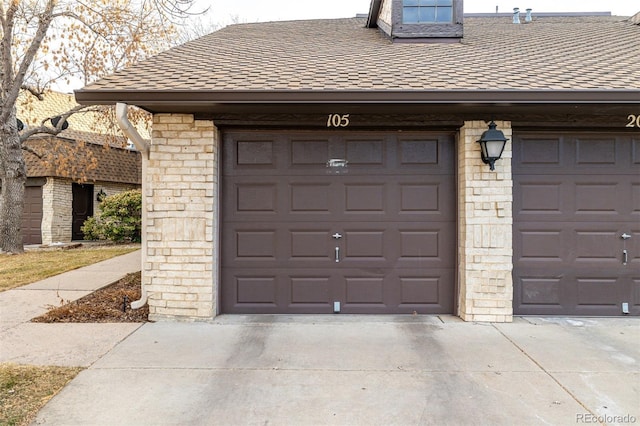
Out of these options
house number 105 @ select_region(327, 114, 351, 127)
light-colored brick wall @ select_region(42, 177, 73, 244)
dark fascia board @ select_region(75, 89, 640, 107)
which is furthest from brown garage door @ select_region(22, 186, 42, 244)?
house number 105 @ select_region(327, 114, 351, 127)

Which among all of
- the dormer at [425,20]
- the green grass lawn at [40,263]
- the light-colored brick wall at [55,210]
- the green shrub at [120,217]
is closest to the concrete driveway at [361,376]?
the green grass lawn at [40,263]

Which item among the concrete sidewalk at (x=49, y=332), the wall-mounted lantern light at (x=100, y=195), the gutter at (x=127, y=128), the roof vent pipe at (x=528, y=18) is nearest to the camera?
the concrete sidewalk at (x=49, y=332)

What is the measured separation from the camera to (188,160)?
4953mm

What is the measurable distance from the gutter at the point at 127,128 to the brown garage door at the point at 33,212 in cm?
1149

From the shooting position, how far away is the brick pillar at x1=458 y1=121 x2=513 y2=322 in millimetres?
4910

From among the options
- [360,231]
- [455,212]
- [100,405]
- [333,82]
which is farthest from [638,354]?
[100,405]

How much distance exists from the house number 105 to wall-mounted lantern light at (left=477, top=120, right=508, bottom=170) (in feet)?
5.55

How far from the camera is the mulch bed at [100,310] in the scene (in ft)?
16.4

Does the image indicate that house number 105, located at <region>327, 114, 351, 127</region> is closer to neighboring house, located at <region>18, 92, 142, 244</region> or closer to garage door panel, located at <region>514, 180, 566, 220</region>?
garage door panel, located at <region>514, 180, 566, 220</region>

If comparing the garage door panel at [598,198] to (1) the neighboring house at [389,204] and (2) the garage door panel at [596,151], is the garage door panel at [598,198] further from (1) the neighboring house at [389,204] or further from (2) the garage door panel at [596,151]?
(2) the garage door panel at [596,151]

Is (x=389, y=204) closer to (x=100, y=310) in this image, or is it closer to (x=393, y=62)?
(x=393, y=62)

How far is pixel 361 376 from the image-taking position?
3.43m

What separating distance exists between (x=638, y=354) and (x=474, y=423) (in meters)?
2.39

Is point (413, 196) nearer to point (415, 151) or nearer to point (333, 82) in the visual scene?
point (415, 151)
